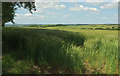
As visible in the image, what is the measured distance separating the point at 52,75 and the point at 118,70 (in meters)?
2.09

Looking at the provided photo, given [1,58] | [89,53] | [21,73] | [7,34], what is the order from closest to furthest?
1. [21,73]
2. [1,58]
3. [89,53]
4. [7,34]

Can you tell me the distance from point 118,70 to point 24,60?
3098mm

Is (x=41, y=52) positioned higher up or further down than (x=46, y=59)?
higher up

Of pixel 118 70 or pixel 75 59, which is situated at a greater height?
pixel 75 59

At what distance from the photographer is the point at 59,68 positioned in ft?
14.7

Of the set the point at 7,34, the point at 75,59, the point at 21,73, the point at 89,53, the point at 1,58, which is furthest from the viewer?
the point at 7,34

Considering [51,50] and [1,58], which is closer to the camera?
[1,58]

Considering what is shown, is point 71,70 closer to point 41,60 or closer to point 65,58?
point 65,58

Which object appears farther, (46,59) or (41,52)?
(41,52)

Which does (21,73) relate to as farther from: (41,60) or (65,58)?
(65,58)

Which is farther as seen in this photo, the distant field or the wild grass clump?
the wild grass clump

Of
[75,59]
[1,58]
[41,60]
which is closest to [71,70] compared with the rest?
[75,59]

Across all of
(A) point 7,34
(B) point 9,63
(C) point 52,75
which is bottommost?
(C) point 52,75

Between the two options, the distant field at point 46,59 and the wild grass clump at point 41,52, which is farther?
the wild grass clump at point 41,52
